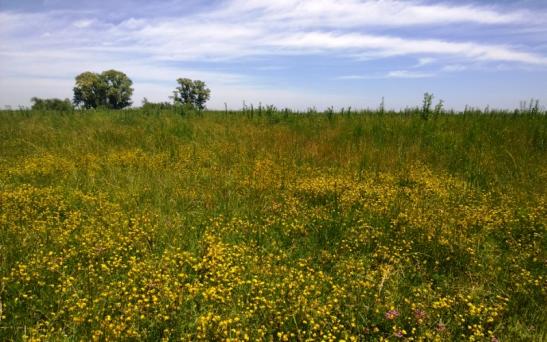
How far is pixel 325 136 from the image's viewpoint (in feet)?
33.9

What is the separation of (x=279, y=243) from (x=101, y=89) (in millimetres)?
83828

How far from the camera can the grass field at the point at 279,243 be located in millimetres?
2959

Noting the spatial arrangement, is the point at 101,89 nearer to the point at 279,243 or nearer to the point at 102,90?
the point at 102,90

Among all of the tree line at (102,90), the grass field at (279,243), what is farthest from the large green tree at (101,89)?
the grass field at (279,243)

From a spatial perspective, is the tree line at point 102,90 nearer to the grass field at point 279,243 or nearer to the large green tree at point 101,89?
the large green tree at point 101,89

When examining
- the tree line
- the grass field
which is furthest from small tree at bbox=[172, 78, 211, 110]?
the grass field

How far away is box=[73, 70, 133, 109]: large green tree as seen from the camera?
7431cm

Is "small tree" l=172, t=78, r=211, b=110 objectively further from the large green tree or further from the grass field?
the grass field

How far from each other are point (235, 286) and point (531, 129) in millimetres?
9927

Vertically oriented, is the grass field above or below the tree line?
below

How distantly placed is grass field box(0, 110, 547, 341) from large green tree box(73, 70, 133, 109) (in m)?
76.0

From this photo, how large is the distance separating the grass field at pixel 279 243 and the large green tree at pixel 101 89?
76.0m

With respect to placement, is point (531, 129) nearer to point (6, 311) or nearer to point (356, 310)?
point (356, 310)

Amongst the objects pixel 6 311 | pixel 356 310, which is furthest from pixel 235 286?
pixel 6 311
